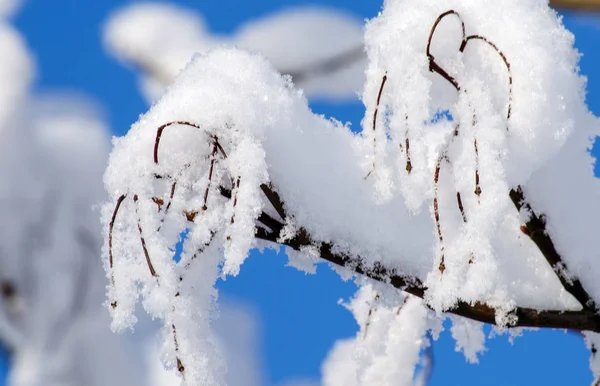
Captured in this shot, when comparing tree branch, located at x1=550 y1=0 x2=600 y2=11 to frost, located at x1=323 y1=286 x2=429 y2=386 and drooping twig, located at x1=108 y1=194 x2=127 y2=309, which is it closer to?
frost, located at x1=323 y1=286 x2=429 y2=386

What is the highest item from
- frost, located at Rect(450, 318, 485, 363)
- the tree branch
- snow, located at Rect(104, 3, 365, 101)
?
snow, located at Rect(104, 3, 365, 101)

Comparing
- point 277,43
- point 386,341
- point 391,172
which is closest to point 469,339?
point 386,341

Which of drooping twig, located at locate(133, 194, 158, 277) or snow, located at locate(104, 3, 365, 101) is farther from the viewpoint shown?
snow, located at locate(104, 3, 365, 101)

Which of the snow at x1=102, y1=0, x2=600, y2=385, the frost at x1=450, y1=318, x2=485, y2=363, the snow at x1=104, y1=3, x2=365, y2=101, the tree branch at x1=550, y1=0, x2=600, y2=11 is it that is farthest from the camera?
the snow at x1=104, y1=3, x2=365, y2=101

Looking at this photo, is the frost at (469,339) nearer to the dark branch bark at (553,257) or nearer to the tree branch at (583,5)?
the dark branch bark at (553,257)

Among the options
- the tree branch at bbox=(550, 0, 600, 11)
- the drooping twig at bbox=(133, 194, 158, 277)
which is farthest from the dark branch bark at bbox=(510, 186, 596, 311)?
the tree branch at bbox=(550, 0, 600, 11)

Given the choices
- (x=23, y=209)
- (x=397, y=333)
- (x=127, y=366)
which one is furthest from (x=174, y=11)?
(x=397, y=333)

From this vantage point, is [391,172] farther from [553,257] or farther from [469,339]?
[469,339]
